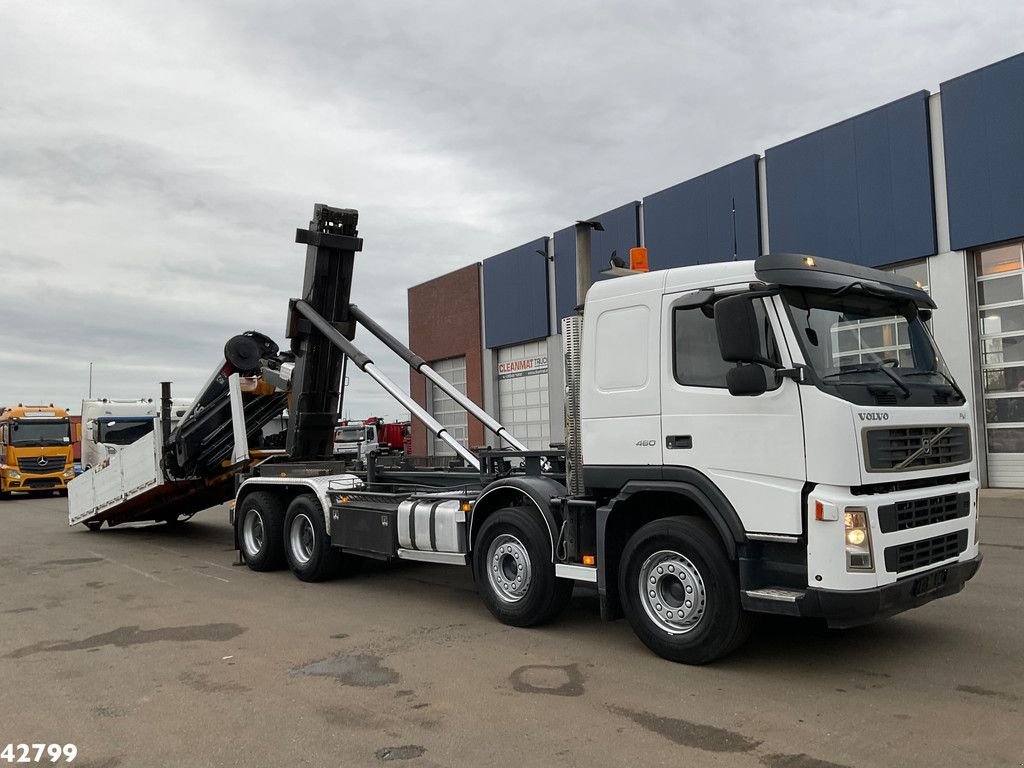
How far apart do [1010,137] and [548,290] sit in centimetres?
1481

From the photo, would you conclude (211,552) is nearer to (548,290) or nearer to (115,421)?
(115,421)

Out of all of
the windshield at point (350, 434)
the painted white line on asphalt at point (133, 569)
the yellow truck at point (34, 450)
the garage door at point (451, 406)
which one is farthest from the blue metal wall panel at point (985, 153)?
the yellow truck at point (34, 450)

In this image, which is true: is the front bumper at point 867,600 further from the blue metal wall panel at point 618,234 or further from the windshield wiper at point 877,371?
the blue metal wall panel at point 618,234

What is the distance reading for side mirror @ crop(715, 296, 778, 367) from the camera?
5383 mm

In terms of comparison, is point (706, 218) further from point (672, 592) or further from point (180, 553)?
point (672, 592)

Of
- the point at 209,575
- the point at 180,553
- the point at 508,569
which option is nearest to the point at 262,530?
the point at 209,575

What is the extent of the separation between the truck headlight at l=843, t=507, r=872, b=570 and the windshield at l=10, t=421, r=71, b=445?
91.6ft

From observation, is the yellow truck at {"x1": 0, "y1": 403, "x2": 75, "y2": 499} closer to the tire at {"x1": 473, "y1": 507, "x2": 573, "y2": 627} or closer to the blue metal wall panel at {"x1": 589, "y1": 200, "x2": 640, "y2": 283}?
the blue metal wall panel at {"x1": 589, "y1": 200, "x2": 640, "y2": 283}

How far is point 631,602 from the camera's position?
621 centimetres

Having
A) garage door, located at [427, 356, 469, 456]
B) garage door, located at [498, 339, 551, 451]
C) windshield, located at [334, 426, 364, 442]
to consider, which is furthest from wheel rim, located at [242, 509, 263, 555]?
windshield, located at [334, 426, 364, 442]

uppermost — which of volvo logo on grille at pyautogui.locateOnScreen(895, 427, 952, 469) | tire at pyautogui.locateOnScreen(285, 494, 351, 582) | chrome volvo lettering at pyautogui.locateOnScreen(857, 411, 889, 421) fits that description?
chrome volvo lettering at pyautogui.locateOnScreen(857, 411, 889, 421)

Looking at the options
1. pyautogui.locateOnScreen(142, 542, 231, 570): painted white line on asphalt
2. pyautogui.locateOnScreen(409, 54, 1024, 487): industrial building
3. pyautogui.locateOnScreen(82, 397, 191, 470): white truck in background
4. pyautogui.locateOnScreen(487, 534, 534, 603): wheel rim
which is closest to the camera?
pyautogui.locateOnScreen(487, 534, 534, 603): wheel rim

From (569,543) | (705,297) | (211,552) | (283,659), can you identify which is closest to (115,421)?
(211,552)

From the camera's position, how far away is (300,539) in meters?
10.4
